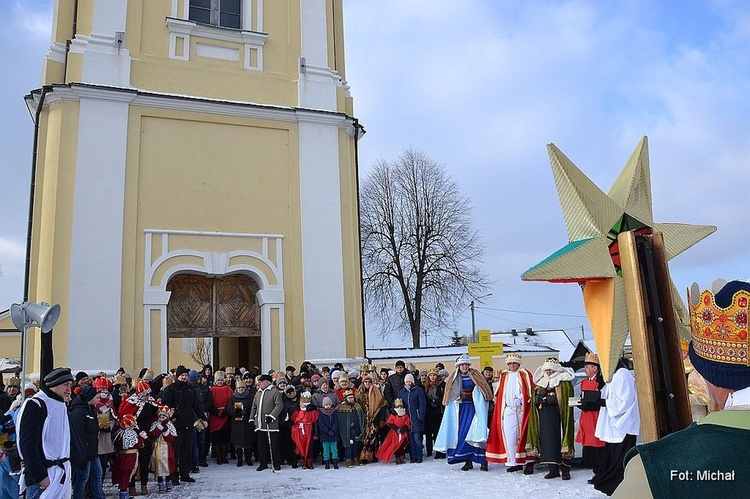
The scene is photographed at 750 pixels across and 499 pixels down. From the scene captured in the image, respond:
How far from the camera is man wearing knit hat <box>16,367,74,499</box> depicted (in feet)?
19.8

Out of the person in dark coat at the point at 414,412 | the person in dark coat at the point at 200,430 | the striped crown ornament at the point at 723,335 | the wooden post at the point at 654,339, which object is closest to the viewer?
the striped crown ornament at the point at 723,335

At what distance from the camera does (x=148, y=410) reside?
9.33m

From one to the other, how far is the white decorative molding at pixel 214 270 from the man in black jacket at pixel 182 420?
391 cm

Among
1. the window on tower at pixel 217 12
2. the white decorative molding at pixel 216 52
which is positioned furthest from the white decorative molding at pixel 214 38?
the window on tower at pixel 217 12

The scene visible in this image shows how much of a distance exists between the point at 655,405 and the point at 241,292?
1362 centimetres

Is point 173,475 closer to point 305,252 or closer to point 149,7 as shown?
point 305,252

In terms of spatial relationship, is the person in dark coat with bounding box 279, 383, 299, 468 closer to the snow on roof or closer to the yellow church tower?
the yellow church tower

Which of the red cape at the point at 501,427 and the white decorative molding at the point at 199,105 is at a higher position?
the white decorative molding at the point at 199,105

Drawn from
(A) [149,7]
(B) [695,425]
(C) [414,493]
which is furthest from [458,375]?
(A) [149,7]

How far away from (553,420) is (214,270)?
8.35m

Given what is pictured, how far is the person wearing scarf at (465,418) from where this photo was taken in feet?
35.8

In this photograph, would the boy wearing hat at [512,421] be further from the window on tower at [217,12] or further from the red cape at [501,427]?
the window on tower at [217,12]

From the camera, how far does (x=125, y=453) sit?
8703 mm

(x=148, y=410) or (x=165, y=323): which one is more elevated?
(x=165, y=323)
